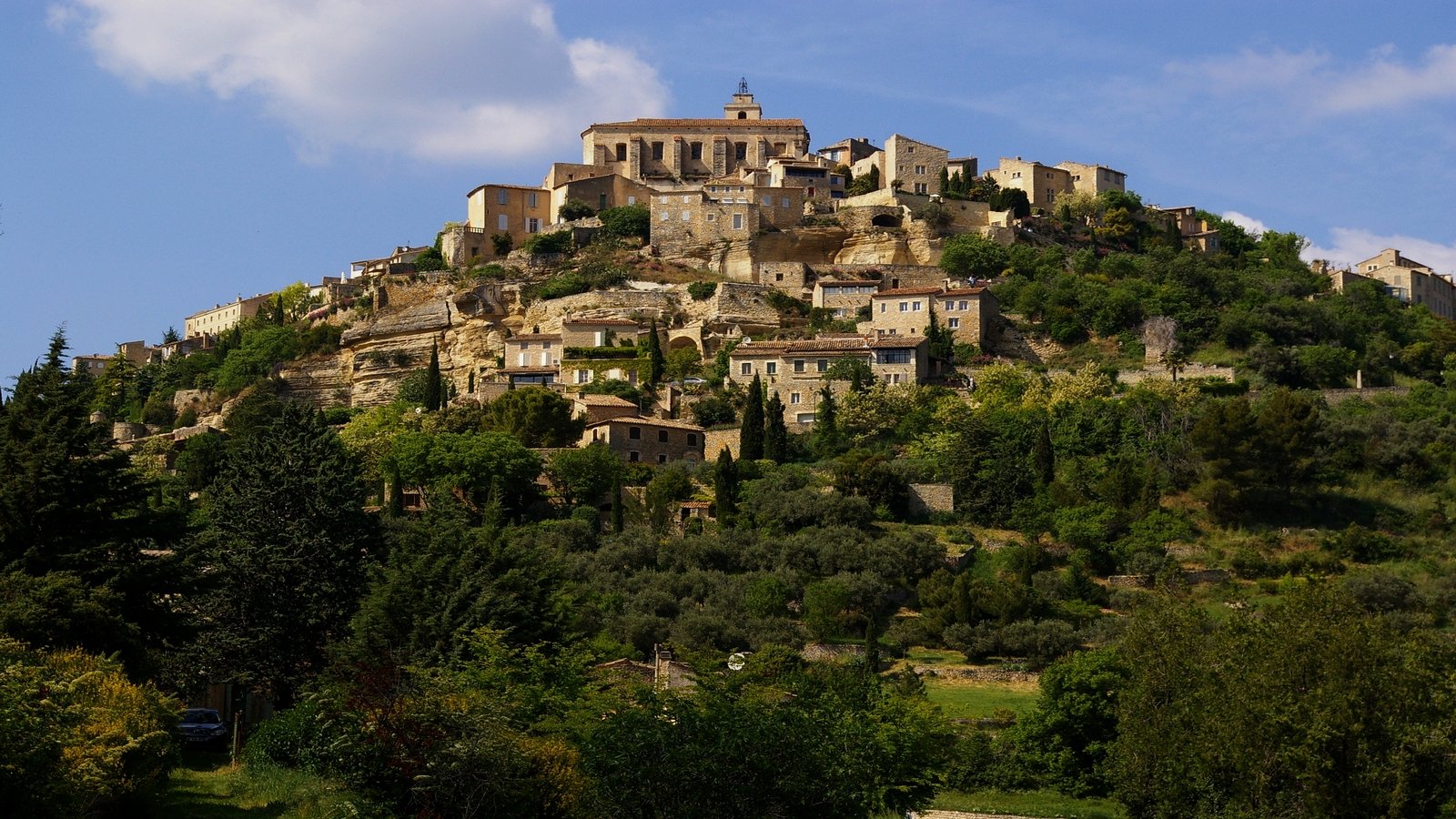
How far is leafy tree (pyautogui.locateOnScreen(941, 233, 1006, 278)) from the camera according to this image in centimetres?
8788

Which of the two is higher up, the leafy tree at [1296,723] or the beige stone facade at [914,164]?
the beige stone facade at [914,164]

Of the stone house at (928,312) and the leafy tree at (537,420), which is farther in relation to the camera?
the stone house at (928,312)

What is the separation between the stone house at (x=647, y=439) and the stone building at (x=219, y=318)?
55.6 m

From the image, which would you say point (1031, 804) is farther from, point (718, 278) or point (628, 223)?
point (628, 223)

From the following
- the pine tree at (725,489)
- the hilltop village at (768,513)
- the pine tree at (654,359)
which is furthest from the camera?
the pine tree at (654,359)

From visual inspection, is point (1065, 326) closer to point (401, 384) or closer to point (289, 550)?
point (401, 384)

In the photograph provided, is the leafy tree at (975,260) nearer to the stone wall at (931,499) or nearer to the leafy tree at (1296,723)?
the stone wall at (931,499)

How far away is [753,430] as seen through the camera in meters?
67.8

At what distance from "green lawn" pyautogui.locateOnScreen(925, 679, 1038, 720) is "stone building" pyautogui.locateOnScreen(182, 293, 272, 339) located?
8044 centimetres

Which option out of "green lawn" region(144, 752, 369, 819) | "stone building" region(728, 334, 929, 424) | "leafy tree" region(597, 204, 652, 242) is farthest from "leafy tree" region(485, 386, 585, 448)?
"green lawn" region(144, 752, 369, 819)

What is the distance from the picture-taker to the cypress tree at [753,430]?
2657 inches

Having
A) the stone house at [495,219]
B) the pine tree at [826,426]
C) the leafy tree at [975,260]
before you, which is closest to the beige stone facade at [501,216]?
the stone house at [495,219]

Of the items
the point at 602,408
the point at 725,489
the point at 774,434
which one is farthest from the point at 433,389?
the point at 725,489

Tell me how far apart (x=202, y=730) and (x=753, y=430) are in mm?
36392
